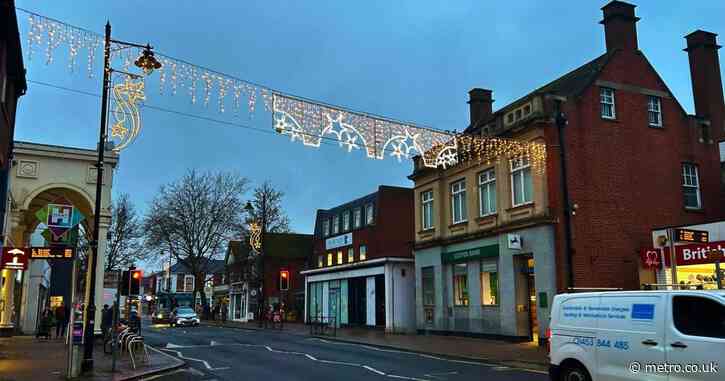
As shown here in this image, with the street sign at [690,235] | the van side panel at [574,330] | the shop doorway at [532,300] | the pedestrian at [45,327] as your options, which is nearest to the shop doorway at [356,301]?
the shop doorway at [532,300]

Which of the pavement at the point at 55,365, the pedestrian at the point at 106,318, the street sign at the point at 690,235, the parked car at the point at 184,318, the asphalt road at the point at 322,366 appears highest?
the street sign at the point at 690,235

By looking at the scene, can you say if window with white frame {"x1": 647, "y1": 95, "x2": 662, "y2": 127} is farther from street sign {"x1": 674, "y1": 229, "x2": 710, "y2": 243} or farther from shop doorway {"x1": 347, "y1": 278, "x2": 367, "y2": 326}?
shop doorway {"x1": 347, "y1": 278, "x2": 367, "y2": 326}

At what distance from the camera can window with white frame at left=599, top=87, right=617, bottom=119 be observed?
83.7ft

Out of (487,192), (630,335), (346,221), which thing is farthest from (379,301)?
(630,335)

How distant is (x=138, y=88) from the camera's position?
15609mm

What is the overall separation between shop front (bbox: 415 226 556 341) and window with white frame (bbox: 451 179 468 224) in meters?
1.48

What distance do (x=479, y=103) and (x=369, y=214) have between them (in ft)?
49.5

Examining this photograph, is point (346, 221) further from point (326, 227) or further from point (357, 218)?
point (326, 227)

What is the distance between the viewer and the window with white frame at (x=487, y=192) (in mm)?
27478

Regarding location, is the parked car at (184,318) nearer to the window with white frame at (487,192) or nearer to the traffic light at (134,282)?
the window with white frame at (487,192)

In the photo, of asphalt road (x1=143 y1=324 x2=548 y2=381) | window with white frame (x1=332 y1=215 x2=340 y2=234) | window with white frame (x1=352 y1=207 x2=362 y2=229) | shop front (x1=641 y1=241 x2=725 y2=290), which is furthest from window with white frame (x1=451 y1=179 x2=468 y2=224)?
window with white frame (x1=332 y1=215 x2=340 y2=234)

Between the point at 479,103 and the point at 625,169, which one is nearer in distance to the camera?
the point at 625,169

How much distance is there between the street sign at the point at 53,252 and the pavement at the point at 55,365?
9.91 feet

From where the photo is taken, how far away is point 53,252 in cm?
1772
